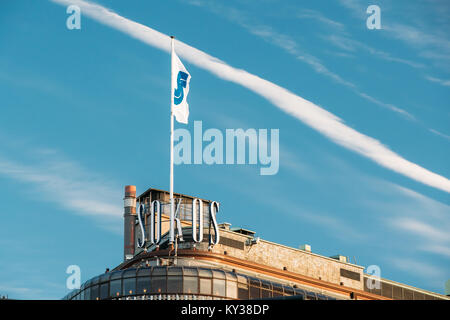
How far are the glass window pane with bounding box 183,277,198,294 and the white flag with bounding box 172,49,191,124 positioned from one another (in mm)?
23998

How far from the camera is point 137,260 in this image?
126m

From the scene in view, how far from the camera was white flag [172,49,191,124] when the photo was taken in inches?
4598

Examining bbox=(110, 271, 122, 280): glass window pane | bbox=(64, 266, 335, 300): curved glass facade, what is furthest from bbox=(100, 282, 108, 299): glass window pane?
bbox=(110, 271, 122, 280): glass window pane

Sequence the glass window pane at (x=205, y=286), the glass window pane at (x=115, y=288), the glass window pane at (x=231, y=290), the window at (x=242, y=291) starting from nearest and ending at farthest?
1. the glass window pane at (x=205, y=286)
2. the glass window pane at (x=231, y=290)
3. the glass window pane at (x=115, y=288)
4. the window at (x=242, y=291)

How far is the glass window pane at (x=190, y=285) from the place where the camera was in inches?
3954

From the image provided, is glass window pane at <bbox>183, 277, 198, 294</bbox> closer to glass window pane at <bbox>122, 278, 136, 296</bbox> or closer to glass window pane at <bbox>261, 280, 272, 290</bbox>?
glass window pane at <bbox>122, 278, 136, 296</bbox>

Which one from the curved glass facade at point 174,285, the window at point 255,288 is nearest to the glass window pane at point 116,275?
the curved glass facade at point 174,285

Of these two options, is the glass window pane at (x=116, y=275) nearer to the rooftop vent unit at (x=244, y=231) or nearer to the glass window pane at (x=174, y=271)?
the glass window pane at (x=174, y=271)

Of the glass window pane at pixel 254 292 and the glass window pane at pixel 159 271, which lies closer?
the glass window pane at pixel 159 271

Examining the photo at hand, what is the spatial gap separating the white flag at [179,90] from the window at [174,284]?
23.8 m

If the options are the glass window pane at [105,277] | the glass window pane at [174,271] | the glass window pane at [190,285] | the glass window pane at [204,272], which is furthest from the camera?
the glass window pane at [105,277]
